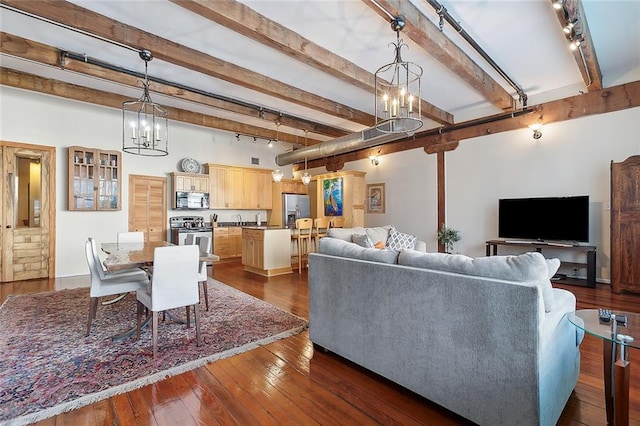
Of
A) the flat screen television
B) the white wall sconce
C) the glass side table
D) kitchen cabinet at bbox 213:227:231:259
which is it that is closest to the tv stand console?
the flat screen television

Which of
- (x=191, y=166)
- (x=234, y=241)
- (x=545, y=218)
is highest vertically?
(x=191, y=166)

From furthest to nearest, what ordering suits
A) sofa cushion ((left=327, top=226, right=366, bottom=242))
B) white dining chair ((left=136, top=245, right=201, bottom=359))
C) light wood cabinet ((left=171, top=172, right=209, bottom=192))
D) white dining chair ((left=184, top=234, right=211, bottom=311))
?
light wood cabinet ((left=171, top=172, right=209, bottom=192))
sofa cushion ((left=327, top=226, right=366, bottom=242))
white dining chair ((left=184, top=234, right=211, bottom=311))
white dining chair ((left=136, top=245, right=201, bottom=359))

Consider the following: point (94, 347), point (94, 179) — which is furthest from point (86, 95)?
point (94, 347)

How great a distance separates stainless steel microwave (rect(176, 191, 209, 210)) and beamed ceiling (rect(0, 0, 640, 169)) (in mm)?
2083

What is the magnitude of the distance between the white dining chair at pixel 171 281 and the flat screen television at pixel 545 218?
5210 millimetres

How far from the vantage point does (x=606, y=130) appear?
4559 mm

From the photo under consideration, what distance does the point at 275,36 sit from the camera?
3.23 metres

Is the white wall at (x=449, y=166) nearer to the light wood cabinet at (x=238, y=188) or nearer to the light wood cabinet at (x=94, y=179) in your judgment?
the light wood cabinet at (x=94, y=179)

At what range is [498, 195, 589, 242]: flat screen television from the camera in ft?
15.4

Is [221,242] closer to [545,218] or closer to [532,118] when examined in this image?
[545,218]

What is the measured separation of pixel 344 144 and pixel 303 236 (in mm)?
2185

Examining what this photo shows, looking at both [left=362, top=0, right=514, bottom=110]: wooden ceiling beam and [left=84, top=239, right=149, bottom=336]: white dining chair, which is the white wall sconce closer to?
[left=362, top=0, right=514, bottom=110]: wooden ceiling beam

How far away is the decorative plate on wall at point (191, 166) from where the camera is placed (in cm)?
719

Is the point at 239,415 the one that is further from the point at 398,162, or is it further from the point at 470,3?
the point at 398,162
